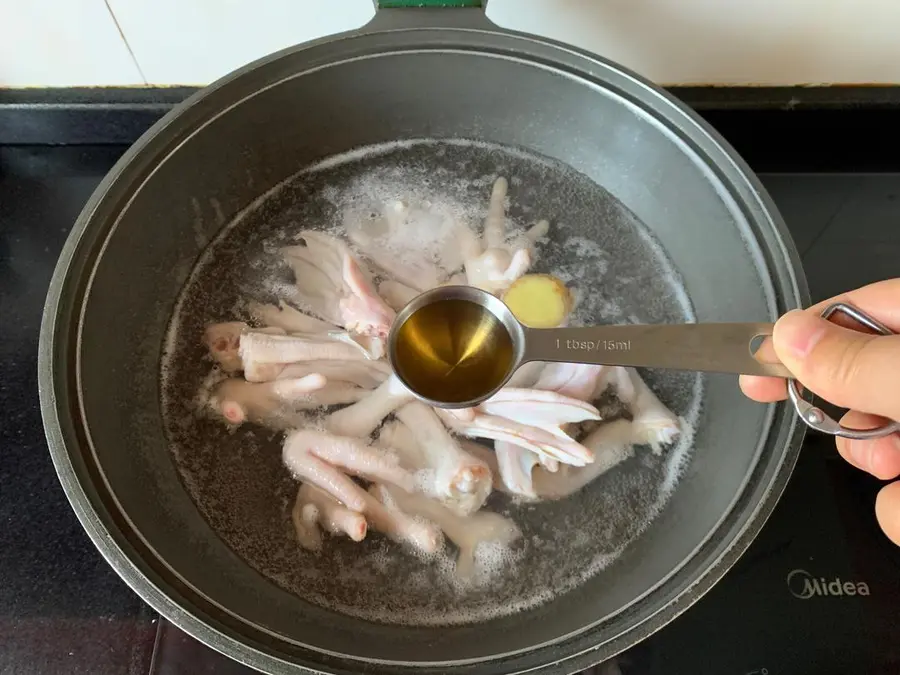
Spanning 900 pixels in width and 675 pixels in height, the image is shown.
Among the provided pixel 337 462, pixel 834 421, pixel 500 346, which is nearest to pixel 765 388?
pixel 834 421

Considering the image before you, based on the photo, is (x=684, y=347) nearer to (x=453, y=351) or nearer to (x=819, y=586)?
(x=453, y=351)

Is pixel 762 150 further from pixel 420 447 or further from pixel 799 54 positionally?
pixel 420 447

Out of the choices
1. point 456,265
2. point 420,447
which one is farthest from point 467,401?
point 456,265

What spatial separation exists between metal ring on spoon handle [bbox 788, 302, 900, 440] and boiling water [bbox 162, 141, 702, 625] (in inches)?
9.1

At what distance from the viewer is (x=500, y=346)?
736 mm

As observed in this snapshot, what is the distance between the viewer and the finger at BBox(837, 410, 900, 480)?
642 mm

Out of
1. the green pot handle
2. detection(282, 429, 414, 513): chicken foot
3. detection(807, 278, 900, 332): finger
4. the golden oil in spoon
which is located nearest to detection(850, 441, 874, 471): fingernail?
detection(807, 278, 900, 332): finger

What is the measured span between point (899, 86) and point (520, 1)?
511mm

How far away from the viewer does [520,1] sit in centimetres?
85

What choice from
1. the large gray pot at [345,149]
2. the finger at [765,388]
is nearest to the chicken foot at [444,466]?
the large gray pot at [345,149]

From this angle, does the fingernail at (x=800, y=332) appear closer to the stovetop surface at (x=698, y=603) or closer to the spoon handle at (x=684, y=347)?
the spoon handle at (x=684, y=347)

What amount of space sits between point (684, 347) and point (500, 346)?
191mm

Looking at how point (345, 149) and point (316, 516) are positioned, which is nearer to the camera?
point (316, 516)

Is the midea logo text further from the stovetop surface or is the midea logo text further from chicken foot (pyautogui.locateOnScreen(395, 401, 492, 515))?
chicken foot (pyautogui.locateOnScreen(395, 401, 492, 515))
